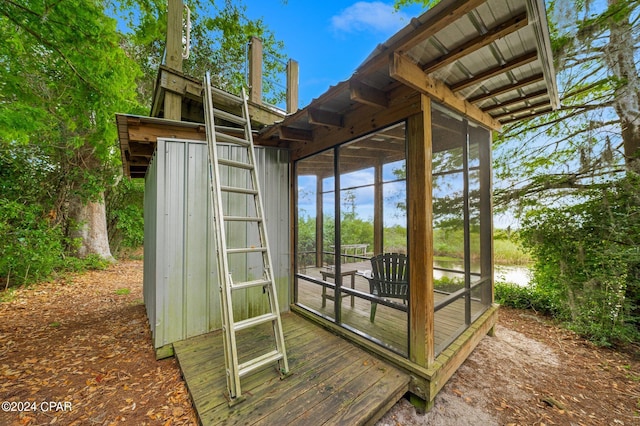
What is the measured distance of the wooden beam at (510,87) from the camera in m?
2.26

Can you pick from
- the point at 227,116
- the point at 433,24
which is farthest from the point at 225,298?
the point at 433,24

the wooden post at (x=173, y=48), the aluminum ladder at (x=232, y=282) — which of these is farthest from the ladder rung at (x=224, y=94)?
the wooden post at (x=173, y=48)

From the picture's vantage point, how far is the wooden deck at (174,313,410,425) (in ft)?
5.52

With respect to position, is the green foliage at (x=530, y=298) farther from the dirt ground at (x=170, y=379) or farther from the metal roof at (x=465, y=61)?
the metal roof at (x=465, y=61)

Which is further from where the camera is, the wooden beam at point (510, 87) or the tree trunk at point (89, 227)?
the tree trunk at point (89, 227)

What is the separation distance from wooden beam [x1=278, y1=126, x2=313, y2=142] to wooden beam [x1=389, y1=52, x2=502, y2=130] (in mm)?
1616

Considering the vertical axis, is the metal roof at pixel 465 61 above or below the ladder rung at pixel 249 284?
above

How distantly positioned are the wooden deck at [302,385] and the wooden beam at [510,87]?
3.03m

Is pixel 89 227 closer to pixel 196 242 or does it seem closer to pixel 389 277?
pixel 196 242

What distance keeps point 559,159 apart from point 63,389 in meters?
7.28

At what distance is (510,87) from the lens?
2424 millimetres

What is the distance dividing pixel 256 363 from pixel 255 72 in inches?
171

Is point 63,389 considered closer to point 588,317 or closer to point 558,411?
point 558,411

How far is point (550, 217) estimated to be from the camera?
3959mm
